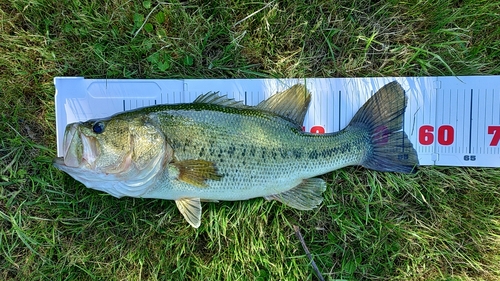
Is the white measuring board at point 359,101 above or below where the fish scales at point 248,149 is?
above

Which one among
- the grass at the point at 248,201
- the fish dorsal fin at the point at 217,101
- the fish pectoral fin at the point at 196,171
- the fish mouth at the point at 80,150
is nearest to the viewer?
the fish mouth at the point at 80,150

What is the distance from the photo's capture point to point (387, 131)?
2660 millimetres

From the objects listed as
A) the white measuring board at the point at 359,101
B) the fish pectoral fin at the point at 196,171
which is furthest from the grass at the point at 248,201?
the fish pectoral fin at the point at 196,171

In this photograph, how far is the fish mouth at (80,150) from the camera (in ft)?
7.50

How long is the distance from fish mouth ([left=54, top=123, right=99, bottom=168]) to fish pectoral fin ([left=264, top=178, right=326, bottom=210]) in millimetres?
1262

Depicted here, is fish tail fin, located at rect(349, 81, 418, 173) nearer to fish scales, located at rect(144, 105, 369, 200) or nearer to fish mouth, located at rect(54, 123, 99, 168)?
fish scales, located at rect(144, 105, 369, 200)

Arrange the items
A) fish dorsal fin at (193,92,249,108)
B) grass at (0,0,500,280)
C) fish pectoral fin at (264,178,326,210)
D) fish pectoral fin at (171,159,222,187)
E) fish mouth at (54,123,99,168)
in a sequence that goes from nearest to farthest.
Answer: fish mouth at (54,123,99,168) < fish pectoral fin at (171,159,222,187) < fish dorsal fin at (193,92,249,108) < fish pectoral fin at (264,178,326,210) < grass at (0,0,500,280)

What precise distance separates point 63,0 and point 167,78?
1042mm

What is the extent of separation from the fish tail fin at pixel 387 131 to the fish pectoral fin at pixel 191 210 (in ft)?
4.28

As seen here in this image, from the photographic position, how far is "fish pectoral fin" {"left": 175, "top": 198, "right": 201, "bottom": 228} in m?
2.61

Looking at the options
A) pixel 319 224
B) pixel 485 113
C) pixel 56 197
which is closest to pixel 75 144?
pixel 56 197

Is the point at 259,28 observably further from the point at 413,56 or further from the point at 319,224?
the point at 319,224

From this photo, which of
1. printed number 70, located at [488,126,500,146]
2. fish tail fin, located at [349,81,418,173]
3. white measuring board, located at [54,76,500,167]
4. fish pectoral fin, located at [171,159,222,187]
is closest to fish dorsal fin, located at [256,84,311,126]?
white measuring board, located at [54,76,500,167]

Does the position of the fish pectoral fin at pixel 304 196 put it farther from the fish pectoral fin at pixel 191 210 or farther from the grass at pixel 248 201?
the fish pectoral fin at pixel 191 210
